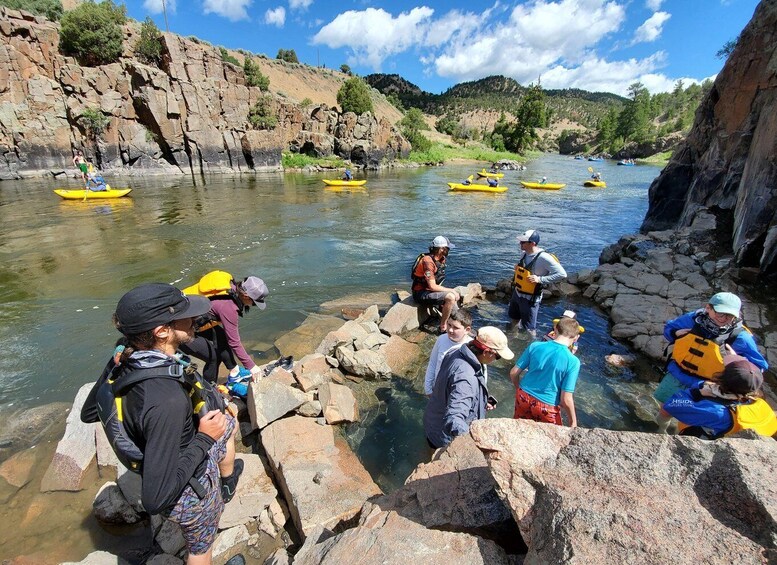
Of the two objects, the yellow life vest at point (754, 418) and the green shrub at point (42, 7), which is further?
the green shrub at point (42, 7)

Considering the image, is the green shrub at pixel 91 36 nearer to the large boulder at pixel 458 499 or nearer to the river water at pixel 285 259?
the river water at pixel 285 259

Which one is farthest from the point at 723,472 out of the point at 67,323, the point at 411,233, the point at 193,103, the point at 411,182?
the point at 193,103

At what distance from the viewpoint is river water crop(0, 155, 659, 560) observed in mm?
5625

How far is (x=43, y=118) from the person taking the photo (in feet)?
114

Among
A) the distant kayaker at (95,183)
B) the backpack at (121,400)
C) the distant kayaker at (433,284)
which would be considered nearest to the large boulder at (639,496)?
the backpack at (121,400)

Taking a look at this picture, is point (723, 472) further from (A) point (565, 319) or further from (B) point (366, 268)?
(B) point (366, 268)

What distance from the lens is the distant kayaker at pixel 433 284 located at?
7.49 m

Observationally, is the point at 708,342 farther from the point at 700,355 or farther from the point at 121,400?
the point at 121,400

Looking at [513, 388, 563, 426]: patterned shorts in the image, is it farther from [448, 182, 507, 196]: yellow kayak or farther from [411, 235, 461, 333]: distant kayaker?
[448, 182, 507, 196]: yellow kayak

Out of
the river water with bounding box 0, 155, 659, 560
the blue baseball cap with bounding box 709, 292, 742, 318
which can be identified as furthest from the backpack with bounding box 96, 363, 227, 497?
the blue baseball cap with bounding box 709, 292, 742, 318

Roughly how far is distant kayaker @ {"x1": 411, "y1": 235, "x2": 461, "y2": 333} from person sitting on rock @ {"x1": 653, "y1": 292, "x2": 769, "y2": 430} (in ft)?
12.3

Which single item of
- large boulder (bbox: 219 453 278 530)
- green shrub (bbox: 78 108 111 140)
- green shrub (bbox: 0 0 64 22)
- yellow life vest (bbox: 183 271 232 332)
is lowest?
large boulder (bbox: 219 453 278 530)

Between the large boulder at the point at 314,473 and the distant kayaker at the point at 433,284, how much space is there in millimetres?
3686

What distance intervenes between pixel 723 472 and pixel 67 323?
403 inches
